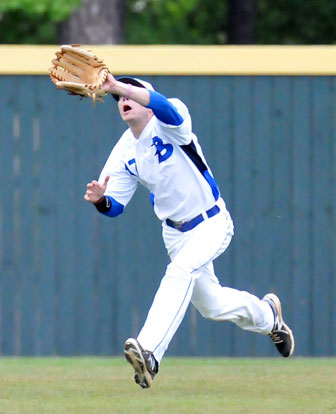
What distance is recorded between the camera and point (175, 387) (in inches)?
303

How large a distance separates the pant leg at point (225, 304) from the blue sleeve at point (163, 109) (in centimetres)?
99

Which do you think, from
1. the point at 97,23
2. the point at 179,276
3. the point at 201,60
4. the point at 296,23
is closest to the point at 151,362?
the point at 179,276

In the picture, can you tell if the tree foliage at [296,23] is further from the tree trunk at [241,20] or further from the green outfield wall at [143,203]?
the green outfield wall at [143,203]

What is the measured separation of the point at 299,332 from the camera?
31.3 ft

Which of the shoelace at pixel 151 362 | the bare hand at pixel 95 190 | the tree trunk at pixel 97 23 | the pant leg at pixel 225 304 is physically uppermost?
the tree trunk at pixel 97 23

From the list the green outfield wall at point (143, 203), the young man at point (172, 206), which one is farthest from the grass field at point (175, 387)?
the green outfield wall at point (143, 203)

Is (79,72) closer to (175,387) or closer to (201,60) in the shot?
(175,387)

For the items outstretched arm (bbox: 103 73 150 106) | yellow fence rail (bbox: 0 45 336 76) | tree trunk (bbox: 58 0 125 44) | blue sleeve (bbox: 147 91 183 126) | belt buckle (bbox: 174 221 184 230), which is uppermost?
tree trunk (bbox: 58 0 125 44)

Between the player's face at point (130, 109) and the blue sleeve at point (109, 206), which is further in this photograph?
the blue sleeve at point (109, 206)

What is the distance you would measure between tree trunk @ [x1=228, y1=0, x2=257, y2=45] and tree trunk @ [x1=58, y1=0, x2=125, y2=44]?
446 centimetres

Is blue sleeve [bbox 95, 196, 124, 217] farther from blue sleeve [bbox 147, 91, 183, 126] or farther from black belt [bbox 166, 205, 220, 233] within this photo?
blue sleeve [bbox 147, 91, 183, 126]

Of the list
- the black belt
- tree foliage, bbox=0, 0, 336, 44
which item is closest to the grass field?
the black belt

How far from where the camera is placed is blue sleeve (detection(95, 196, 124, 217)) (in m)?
7.48

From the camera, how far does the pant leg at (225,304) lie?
7.54m
